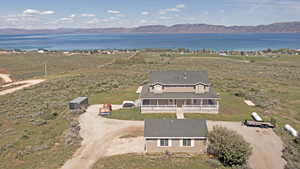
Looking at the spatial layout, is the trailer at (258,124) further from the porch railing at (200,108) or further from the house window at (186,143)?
the house window at (186,143)

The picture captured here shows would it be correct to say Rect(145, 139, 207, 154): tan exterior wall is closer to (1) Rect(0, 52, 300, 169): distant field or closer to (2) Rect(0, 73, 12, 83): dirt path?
(1) Rect(0, 52, 300, 169): distant field

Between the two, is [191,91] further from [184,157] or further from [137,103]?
[184,157]

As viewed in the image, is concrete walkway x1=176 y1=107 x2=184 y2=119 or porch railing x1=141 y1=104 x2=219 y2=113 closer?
concrete walkway x1=176 y1=107 x2=184 y2=119

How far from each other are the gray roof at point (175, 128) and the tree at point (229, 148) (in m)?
1.53

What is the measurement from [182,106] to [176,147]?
471 inches

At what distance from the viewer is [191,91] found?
126 feet

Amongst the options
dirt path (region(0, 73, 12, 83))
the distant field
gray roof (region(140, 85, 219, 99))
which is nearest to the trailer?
the distant field

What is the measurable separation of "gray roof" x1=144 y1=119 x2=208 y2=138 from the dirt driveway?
581 centimetres

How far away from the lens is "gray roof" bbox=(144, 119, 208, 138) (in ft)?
81.1

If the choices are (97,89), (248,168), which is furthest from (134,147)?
(97,89)

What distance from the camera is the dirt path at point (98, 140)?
77.2 ft

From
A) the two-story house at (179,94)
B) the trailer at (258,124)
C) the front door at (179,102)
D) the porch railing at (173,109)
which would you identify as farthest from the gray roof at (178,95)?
the trailer at (258,124)

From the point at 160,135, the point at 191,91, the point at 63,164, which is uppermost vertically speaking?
the point at 191,91

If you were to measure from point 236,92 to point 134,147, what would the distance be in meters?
29.3
